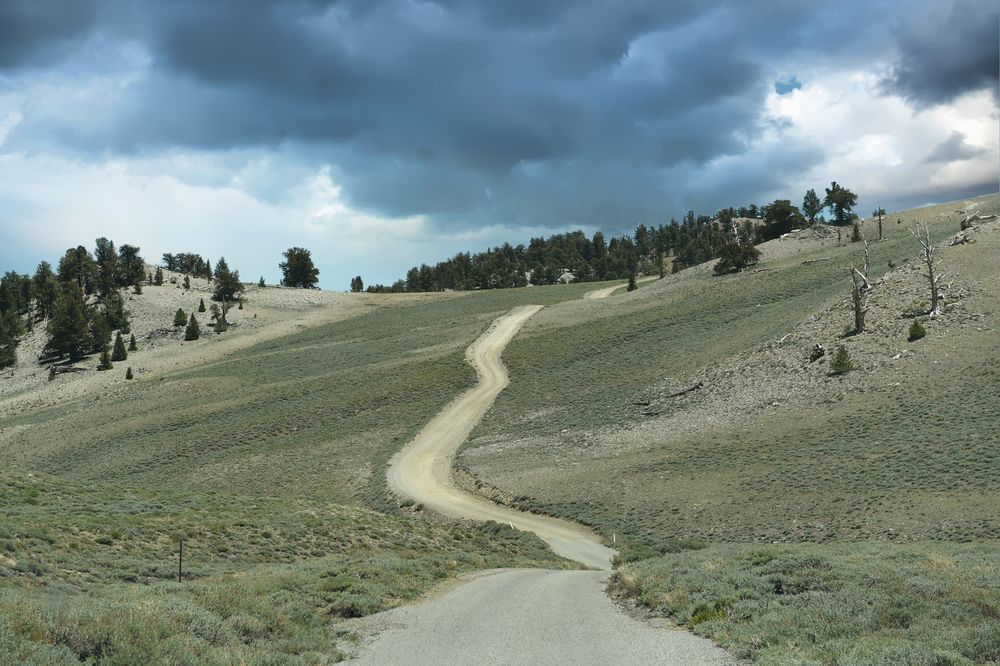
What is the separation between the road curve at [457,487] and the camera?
31252 mm

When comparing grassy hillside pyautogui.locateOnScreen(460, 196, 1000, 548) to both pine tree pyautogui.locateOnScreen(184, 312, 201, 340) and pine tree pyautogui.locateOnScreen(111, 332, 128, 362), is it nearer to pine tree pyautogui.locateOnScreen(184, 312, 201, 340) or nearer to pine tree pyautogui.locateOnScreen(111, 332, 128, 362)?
pine tree pyautogui.locateOnScreen(184, 312, 201, 340)

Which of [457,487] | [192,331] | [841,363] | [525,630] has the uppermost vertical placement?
[192,331]

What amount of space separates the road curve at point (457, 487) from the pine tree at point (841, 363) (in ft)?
74.8

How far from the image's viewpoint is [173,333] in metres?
106

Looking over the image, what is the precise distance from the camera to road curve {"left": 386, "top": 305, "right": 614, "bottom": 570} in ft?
103

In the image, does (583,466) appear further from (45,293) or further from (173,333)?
(45,293)

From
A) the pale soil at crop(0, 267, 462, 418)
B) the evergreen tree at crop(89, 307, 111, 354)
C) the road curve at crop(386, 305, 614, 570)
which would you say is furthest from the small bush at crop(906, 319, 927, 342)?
the evergreen tree at crop(89, 307, 111, 354)

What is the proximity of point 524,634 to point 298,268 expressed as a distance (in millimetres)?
150871

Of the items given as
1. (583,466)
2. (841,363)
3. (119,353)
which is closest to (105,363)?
(119,353)

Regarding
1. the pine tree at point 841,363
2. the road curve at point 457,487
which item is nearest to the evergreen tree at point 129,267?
the road curve at point 457,487

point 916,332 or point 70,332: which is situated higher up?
point 70,332

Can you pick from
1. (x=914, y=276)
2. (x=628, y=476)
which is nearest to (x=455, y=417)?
(x=628, y=476)

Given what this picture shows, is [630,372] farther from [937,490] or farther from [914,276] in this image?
[937,490]

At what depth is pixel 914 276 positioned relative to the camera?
56.9 m
